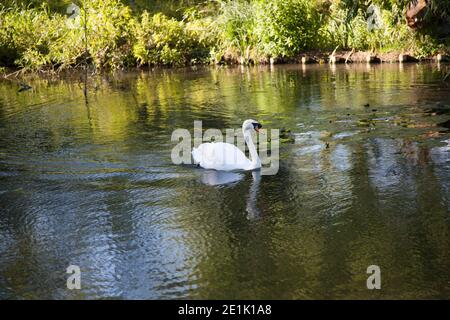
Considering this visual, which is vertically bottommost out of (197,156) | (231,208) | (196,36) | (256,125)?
(231,208)

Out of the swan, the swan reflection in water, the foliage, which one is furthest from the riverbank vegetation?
the swan reflection in water

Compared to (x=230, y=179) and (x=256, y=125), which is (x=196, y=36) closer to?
(x=256, y=125)

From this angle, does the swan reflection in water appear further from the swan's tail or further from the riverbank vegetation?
the riverbank vegetation

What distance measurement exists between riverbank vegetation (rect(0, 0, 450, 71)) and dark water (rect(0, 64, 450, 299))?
12.9m

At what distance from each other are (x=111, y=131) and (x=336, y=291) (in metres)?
9.11

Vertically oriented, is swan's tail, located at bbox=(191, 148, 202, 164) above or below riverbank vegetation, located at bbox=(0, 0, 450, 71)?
below

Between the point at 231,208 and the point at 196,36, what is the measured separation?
25182 millimetres

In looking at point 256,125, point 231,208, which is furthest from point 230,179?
A: point 231,208

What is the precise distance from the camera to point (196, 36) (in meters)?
33.1

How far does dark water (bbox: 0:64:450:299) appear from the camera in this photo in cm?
674

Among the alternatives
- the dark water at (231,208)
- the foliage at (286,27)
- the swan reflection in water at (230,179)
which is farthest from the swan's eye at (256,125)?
the foliage at (286,27)
